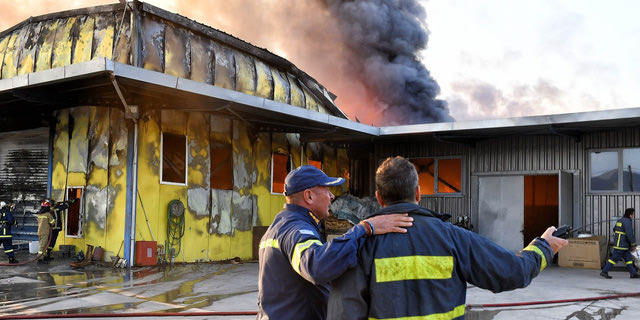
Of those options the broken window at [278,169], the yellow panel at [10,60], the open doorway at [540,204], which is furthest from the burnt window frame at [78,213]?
the open doorway at [540,204]

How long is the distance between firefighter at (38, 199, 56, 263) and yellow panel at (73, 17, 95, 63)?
352 centimetres

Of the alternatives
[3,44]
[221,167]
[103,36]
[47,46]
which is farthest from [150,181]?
[3,44]

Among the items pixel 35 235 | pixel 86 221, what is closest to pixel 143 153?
pixel 86 221

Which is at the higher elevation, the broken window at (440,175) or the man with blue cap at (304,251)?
the broken window at (440,175)

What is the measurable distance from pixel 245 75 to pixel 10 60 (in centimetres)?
607

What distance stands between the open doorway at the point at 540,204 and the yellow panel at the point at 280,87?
9.49m

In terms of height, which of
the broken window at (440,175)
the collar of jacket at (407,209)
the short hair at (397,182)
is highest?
the broken window at (440,175)

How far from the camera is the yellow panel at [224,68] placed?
13883 mm

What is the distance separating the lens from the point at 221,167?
14133 millimetres

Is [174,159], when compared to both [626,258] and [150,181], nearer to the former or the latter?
[150,181]

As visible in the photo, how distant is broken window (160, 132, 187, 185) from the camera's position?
12883 millimetres

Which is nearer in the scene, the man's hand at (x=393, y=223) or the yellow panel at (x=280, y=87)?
the man's hand at (x=393, y=223)

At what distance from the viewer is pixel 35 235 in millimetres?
14883

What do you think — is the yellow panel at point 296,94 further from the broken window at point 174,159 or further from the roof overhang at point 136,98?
A: the broken window at point 174,159
